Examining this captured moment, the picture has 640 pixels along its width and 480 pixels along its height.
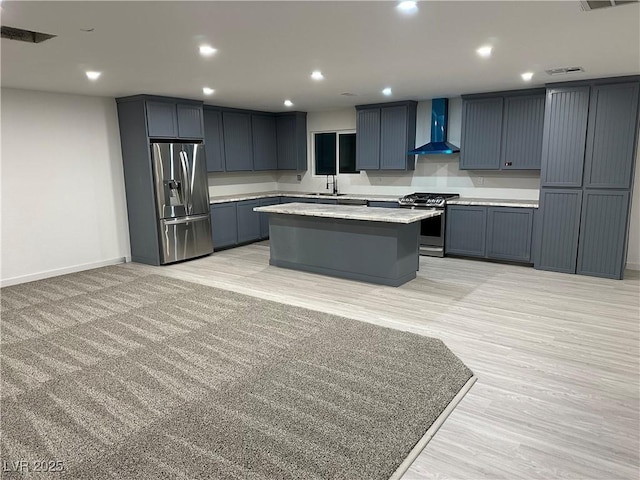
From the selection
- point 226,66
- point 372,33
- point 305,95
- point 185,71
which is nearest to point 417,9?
point 372,33

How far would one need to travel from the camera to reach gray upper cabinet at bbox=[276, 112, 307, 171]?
28.3 feet

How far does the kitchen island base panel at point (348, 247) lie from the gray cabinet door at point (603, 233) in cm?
221

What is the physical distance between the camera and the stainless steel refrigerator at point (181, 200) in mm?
6340

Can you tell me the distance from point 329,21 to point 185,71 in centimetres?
220

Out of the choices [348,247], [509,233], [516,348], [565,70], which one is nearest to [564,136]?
[565,70]

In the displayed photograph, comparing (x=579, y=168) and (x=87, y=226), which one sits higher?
(x=579, y=168)

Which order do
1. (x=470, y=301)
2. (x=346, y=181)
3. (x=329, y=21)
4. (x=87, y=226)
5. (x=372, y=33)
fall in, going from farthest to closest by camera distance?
1. (x=346, y=181)
2. (x=87, y=226)
3. (x=470, y=301)
4. (x=372, y=33)
5. (x=329, y=21)

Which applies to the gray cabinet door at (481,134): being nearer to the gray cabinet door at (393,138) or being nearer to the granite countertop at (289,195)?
the gray cabinet door at (393,138)

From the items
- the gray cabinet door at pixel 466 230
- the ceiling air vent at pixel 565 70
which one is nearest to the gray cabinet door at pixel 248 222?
the gray cabinet door at pixel 466 230

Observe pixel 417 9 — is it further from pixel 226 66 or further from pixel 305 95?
pixel 305 95

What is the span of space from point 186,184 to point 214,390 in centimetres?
434

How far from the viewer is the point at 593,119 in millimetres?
5387

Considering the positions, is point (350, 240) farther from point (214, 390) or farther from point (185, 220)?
point (214, 390)

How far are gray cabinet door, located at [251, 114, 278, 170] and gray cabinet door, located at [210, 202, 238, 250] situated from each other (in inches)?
51.1
